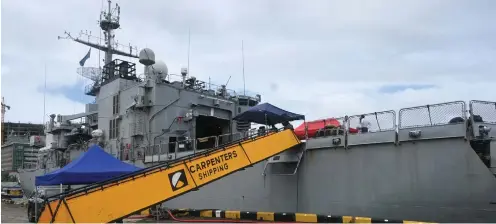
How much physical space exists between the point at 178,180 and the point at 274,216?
4.67 meters

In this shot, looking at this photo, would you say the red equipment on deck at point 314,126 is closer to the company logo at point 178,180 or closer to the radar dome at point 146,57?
the company logo at point 178,180

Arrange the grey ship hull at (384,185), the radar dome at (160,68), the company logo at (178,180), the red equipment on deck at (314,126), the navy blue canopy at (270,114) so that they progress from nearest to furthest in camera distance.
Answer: the company logo at (178,180) < the grey ship hull at (384,185) < the red equipment on deck at (314,126) < the navy blue canopy at (270,114) < the radar dome at (160,68)

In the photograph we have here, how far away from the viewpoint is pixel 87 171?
12.0 metres

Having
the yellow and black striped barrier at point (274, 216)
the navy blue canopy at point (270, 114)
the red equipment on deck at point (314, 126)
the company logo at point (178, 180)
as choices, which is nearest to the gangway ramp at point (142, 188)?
the company logo at point (178, 180)

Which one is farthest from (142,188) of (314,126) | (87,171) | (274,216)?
(314,126)

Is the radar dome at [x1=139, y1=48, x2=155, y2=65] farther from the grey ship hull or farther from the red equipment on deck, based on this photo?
the red equipment on deck

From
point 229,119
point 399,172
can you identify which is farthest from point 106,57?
point 399,172

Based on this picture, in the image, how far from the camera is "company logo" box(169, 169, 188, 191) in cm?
946

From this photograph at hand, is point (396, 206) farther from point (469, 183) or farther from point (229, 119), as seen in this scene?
point (229, 119)

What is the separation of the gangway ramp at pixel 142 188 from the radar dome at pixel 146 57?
11.9 meters

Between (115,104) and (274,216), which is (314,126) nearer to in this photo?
(274,216)

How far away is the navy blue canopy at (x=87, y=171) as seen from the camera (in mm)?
11559

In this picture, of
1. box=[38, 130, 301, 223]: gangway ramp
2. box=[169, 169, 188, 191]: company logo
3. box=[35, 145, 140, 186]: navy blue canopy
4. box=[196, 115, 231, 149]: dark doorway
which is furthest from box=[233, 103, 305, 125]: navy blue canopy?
box=[196, 115, 231, 149]: dark doorway

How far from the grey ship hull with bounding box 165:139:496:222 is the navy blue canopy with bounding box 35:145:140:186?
4666 mm
